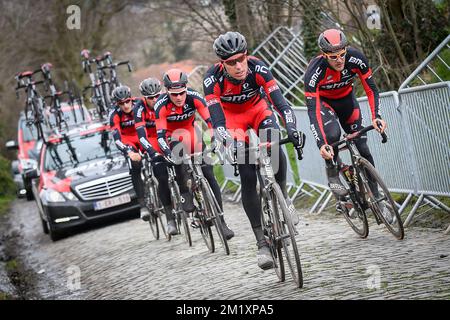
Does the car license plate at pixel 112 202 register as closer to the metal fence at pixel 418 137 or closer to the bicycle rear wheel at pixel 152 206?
the bicycle rear wheel at pixel 152 206

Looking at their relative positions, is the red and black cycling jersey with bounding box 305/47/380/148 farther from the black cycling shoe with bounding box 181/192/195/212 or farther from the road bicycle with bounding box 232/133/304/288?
the black cycling shoe with bounding box 181/192/195/212

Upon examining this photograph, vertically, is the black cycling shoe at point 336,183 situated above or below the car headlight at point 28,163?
below

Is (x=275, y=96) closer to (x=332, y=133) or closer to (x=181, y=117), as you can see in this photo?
(x=332, y=133)

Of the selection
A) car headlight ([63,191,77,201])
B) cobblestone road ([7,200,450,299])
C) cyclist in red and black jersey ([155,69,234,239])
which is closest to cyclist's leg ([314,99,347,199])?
cobblestone road ([7,200,450,299])

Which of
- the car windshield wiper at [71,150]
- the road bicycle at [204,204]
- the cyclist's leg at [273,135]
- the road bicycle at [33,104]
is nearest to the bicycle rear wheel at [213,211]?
the road bicycle at [204,204]

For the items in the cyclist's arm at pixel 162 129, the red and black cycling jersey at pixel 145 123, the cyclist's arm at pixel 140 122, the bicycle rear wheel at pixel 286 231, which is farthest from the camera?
the cyclist's arm at pixel 140 122

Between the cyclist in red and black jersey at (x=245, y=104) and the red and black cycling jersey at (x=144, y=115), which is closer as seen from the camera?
the cyclist in red and black jersey at (x=245, y=104)

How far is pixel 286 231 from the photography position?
8.01 meters

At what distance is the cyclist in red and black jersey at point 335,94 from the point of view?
902 cm

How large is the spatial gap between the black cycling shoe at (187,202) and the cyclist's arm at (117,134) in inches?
114

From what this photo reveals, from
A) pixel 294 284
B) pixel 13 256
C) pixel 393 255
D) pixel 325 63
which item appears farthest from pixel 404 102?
pixel 13 256

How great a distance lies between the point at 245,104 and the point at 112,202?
859 cm

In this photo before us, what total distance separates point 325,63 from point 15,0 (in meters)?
33.4

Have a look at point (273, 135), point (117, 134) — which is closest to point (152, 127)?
point (117, 134)
